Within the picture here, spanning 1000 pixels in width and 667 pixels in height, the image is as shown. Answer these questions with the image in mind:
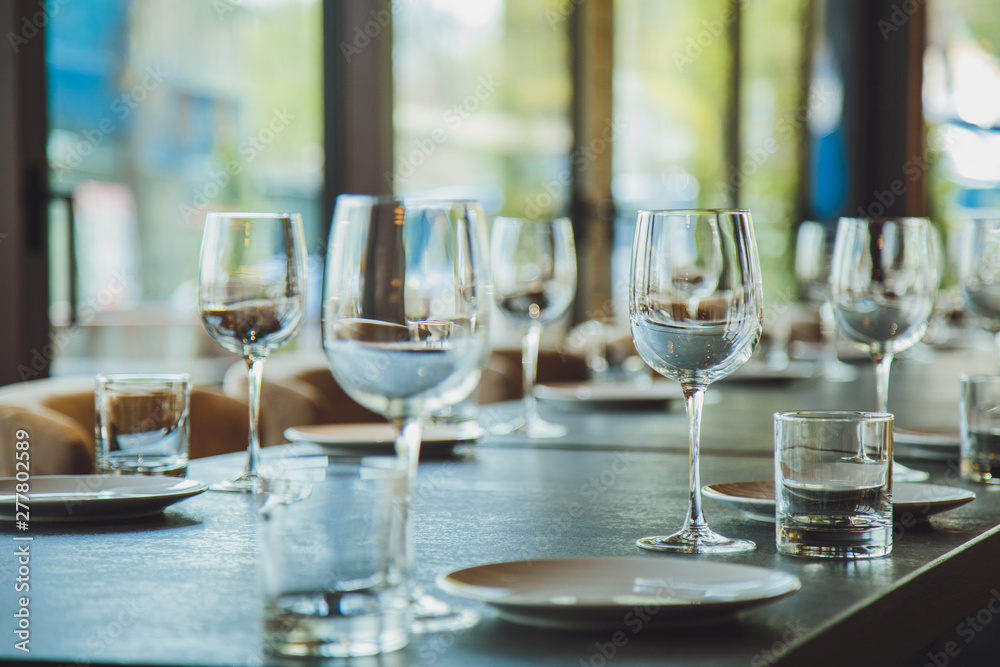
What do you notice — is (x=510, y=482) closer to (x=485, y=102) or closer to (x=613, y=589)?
(x=613, y=589)

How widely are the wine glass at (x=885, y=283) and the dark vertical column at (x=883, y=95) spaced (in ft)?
26.0

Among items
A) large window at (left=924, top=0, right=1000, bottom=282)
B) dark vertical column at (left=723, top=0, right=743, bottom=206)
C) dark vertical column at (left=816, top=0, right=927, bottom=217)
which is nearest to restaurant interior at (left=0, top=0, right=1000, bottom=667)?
dark vertical column at (left=723, top=0, right=743, bottom=206)

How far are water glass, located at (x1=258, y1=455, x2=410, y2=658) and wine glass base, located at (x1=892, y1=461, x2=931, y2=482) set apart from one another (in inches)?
31.4

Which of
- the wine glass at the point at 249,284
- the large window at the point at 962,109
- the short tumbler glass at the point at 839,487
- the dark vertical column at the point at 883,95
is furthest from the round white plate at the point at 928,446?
the large window at the point at 962,109

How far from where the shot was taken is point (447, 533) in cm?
96

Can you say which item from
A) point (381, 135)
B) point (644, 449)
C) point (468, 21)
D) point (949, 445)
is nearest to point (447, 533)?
point (644, 449)

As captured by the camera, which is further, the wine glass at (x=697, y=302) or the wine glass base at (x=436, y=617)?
the wine glass at (x=697, y=302)

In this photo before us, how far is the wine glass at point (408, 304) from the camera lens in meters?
0.66

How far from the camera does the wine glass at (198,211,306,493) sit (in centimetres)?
118

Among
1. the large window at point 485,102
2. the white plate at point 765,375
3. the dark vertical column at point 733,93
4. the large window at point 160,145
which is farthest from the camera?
the dark vertical column at point 733,93

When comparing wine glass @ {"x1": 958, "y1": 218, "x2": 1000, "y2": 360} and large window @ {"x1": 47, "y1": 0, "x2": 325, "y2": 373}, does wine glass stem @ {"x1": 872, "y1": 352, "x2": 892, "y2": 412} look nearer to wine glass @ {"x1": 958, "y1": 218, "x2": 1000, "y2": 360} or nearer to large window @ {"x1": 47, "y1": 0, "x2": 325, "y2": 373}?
wine glass @ {"x1": 958, "y1": 218, "x2": 1000, "y2": 360}

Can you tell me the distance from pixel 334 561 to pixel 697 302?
0.39 metres

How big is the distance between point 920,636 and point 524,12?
5.20m

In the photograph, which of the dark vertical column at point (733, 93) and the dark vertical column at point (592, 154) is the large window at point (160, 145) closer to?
the dark vertical column at point (592, 154)
